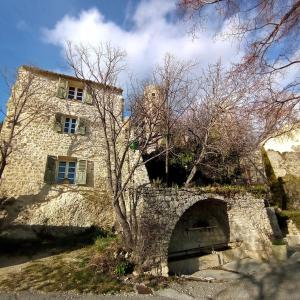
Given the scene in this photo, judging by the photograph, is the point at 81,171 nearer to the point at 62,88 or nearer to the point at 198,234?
the point at 62,88

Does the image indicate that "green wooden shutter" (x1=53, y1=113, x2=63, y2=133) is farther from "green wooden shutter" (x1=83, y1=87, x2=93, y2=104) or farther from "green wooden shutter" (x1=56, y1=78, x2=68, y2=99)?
"green wooden shutter" (x1=83, y1=87, x2=93, y2=104)

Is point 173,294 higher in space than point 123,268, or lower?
lower

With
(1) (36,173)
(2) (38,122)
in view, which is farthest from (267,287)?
(2) (38,122)

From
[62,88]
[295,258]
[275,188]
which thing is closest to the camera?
[295,258]

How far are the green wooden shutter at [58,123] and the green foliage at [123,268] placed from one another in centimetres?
802

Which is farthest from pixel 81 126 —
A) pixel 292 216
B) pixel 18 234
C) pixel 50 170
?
pixel 292 216

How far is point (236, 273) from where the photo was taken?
9.08 m

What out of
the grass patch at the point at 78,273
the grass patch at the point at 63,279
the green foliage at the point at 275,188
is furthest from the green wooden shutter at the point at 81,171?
the green foliage at the point at 275,188

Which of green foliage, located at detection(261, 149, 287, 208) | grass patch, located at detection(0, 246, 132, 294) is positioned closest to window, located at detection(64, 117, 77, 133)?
grass patch, located at detection(0, 246, 132, 294)

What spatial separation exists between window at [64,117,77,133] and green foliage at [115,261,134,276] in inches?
320

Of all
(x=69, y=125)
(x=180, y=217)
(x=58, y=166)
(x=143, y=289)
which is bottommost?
(x=143, y=289)

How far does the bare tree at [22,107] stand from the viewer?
491 inches

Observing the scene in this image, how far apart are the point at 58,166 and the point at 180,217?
21.9 feet

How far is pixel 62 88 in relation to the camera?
14.5 m
